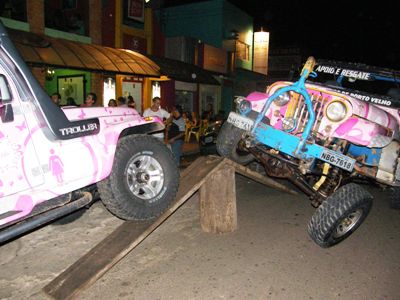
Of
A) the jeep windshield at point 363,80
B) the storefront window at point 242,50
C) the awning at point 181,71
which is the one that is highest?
the storefront window at point 242,50

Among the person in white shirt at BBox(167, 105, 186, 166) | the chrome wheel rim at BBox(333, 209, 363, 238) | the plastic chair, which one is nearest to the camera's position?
the chrome wheel rim at BBox(333, 209, 363, 238)

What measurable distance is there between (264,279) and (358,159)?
1998 mm

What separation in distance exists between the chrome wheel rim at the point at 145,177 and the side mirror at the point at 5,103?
122cm

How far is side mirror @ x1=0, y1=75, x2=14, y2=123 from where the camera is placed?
8.91 ft

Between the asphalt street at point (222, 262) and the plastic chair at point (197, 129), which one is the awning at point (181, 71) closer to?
the plastic chair at point (197, 129)

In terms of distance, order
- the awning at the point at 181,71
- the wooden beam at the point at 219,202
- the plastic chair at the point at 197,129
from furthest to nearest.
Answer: the plastic chair at the point at 197,129
the awning at the point at 181,71
the wooden beam at the point at 219,202

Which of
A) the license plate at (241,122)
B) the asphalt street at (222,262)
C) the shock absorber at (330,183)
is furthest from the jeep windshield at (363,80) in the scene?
the asphalt street at (222,262)

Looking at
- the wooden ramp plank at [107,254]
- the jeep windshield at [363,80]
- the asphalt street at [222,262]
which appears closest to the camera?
the wooden ramp plank at [107,254]

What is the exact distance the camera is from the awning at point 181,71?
46.2ft

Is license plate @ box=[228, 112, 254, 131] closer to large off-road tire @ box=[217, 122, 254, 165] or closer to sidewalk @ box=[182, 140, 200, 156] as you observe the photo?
large off-road tire @ box=[217, 122, 254, 165]

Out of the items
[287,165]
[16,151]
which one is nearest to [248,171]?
[287,165]

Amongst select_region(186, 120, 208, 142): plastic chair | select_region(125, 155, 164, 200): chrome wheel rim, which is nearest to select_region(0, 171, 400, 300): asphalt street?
select_region(125, 155, 164, 200): chrome wheel rim

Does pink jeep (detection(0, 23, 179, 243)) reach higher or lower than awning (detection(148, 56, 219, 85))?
lower

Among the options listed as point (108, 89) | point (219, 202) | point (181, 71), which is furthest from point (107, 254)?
point (181, 71)
